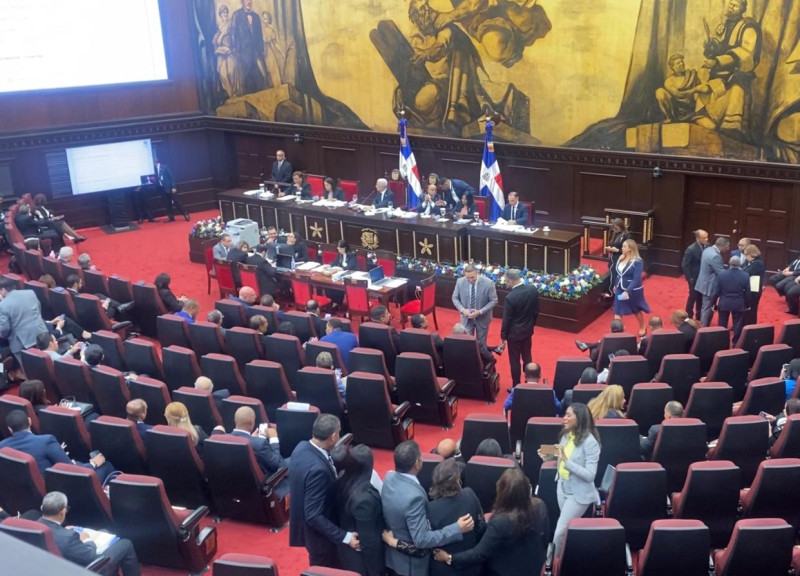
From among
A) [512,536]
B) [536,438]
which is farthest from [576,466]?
[536,438]

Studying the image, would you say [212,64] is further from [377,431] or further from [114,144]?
[377,431]

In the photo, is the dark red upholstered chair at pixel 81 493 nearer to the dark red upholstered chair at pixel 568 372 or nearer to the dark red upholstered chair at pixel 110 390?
the dark red upholstered chair at pixel 110 390

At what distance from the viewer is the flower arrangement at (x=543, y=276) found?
12.7 meters

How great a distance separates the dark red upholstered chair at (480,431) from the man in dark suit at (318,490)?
1.95 m

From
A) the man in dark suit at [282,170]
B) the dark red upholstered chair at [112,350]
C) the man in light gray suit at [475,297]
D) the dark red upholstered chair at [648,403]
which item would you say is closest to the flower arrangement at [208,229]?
the man in dark suit at [282,170]

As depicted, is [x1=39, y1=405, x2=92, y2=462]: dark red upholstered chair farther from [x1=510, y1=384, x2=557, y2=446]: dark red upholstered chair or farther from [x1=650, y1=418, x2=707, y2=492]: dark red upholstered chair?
[x1=650, y1=418, x2=707, y2=492]: dark red upholstered chair

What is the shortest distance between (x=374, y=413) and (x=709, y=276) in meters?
5.54

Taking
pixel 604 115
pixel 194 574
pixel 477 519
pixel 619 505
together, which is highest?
pixel 604 115

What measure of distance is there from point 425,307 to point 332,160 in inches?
301

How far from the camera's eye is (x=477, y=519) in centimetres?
511

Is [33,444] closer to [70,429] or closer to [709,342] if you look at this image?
[70,429]

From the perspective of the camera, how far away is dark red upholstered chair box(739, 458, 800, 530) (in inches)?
238

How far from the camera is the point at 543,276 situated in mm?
13438

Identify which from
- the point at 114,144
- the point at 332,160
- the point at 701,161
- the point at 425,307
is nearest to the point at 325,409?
the point at 425,307
